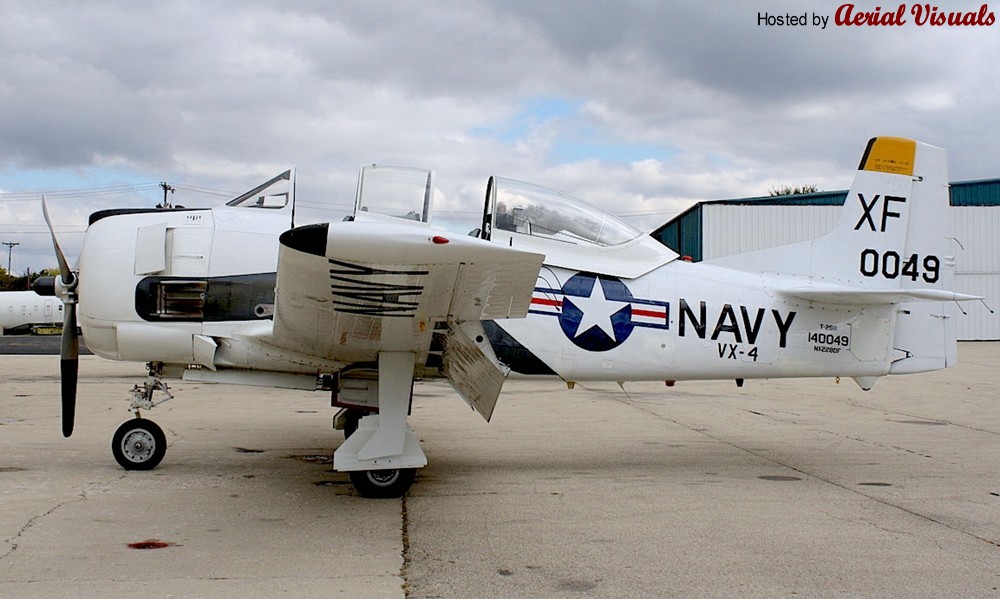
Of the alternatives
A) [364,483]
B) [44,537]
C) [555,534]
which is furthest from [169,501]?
[555,534]

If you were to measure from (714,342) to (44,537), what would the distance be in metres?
5.51

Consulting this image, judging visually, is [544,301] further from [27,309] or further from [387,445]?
[27,309]

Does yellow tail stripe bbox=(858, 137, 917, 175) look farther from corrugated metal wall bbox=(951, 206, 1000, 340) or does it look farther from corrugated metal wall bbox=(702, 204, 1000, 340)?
corrugated metal wall bbox=(951, 206, 1000, 340)

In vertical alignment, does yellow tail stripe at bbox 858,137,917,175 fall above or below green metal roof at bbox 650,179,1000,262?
below

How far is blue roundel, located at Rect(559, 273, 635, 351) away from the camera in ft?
22.4

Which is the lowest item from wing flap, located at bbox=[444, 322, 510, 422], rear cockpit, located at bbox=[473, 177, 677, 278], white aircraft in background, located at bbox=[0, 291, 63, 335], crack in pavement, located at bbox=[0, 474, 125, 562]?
white aircraft in background, located at bbox=[0, 291, 63, 335]

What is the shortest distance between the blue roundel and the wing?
3.13ft

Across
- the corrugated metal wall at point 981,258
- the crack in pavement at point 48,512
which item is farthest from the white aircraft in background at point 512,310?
the corrugated metal wall at point 981,258

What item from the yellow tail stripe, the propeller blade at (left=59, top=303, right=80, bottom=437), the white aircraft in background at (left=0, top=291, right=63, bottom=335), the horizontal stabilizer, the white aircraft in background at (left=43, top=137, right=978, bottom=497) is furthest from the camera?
the white aircraft in background at (left=0, top=291, right=63, bottom=335)

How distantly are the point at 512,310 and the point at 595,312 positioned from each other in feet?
6.33

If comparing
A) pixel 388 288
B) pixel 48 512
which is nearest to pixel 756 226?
pixel 388 288

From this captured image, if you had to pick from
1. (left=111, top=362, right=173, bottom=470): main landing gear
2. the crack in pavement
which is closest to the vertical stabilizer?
(left=111, top=362, right=173, bottom=470): main landing gear

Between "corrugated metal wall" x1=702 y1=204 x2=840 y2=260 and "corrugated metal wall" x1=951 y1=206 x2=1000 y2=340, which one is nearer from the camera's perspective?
"corrugated metal wall" x1=702 y1=204 x2=840 y2=260

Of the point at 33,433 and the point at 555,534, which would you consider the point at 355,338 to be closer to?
the point at 555,534
